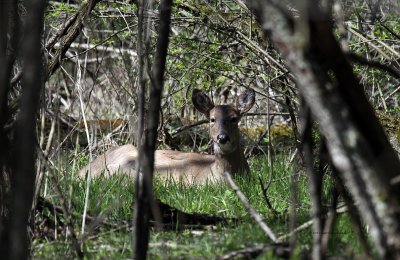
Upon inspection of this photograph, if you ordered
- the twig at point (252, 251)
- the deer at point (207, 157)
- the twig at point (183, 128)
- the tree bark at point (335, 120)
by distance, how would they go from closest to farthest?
1. the tree bark at point (335, 120)
2. the twig at point (252, 251)
3. the deer at point (207, 157)
4. the twig at point (183, 128)

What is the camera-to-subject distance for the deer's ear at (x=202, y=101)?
9948 millimetres

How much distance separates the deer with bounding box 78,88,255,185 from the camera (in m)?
9.81

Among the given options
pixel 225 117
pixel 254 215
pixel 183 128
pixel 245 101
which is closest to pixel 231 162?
pixel 225 117

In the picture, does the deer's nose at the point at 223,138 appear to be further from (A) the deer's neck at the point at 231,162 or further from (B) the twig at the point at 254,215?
(B) the twig at the point at 254,215

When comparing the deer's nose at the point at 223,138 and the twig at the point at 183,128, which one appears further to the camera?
the twig at the point at 183,128

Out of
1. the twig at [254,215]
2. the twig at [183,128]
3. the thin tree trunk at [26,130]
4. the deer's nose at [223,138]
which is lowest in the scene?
the twig at [254,215]

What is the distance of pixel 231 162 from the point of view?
9.80 metres

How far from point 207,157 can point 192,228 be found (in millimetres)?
4941

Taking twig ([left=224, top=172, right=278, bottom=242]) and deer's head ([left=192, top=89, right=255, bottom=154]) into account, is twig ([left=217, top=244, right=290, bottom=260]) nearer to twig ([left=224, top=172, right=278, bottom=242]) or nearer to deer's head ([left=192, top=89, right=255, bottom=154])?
twig ([left=224, top=172, right=278, bottom=242])

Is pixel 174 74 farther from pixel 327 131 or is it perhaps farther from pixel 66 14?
pixel 327 131

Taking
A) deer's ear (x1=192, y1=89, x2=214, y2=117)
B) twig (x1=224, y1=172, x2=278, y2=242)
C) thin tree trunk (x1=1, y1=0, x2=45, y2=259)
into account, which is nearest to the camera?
thin tree trunk (x1=1, y1=0, x2=45, y2=259)

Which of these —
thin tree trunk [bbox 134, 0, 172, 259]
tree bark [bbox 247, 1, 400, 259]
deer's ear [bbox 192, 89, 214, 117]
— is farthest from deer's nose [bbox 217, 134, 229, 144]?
tree bark [bbox 247, 1, 400, 259]

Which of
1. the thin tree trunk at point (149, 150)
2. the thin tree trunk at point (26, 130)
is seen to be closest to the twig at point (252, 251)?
the thin tree trunk at point (149, 150)

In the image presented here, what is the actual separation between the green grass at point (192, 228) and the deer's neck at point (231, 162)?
1.91 meters
